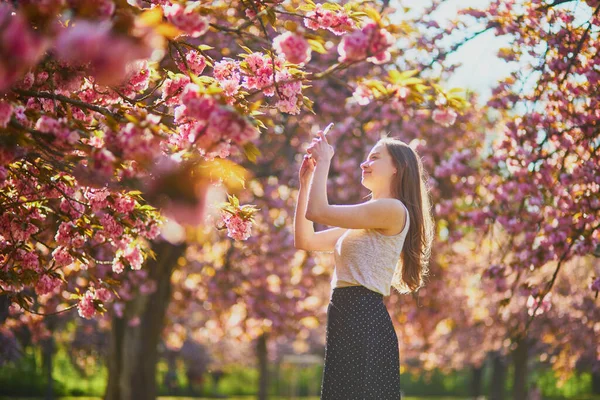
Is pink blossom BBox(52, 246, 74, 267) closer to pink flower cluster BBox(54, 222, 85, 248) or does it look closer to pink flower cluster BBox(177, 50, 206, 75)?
pink flower cluster BBox(54, 222, 85, 248)

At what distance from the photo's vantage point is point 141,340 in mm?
10195

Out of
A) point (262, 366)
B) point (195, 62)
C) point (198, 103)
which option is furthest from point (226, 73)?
point (262, 366)

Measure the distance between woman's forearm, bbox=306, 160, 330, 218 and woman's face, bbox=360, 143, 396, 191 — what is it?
1.61 ft

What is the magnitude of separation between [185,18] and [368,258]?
4.73 ft

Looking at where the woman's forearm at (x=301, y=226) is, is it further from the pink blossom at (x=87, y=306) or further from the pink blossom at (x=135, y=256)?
the pink blossom at (x=87, y=306)

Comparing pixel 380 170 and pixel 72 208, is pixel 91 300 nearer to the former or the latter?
pixel 72 208

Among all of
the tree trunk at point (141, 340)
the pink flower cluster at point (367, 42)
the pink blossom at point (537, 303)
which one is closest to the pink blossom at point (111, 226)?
the pink flower cluster at point (367, 42)

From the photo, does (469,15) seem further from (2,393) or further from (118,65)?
(2,393)

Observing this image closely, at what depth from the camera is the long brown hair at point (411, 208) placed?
399 centimetres

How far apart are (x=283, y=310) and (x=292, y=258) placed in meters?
2.05

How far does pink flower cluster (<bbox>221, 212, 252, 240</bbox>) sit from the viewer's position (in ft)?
13.6

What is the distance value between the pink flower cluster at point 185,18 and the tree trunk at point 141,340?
721 cm

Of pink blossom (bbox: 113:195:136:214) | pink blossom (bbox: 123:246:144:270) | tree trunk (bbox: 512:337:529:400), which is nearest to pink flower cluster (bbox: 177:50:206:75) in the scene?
pink blossom (bbox: 113:195:136:214)

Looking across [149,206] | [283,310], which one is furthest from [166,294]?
[149,206]
